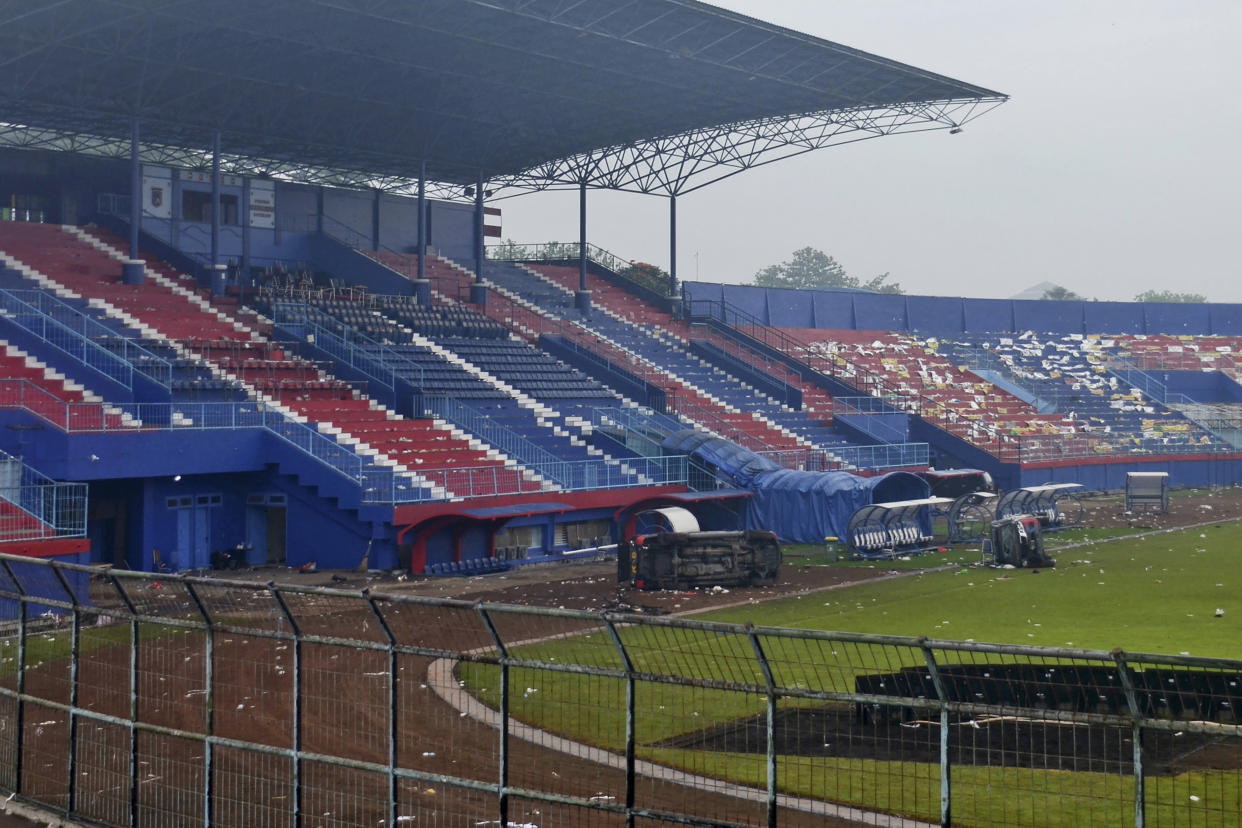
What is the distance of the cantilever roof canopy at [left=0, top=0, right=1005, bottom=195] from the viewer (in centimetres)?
3416

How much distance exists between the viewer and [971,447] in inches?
1890

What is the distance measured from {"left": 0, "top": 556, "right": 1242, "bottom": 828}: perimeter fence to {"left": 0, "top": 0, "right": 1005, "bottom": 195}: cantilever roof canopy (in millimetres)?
22174

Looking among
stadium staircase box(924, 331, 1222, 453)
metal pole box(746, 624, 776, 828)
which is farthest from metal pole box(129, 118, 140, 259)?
stadium staircase box(924, 331, 1222, 453)

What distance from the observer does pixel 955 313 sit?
6631cm

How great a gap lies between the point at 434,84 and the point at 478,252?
13665 millimetres

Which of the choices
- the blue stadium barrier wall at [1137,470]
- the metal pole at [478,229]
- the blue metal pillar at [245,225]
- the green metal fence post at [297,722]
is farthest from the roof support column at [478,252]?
the green metal fence post at [297,722]

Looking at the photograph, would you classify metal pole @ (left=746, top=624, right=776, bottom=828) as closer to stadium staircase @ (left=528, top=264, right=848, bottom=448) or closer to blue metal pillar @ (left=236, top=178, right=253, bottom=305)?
blue metal pillar @ (left=236, top=178, right=253, bottom=305)

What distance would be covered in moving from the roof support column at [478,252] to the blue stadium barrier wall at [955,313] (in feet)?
32.3

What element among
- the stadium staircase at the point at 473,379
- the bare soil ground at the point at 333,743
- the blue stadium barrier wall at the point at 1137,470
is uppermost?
the stadium staircase at the point at 473,379

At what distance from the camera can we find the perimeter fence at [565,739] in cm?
919

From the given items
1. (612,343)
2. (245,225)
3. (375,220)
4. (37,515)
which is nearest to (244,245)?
(245,225)

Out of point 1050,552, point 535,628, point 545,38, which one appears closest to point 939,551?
point 1050,552

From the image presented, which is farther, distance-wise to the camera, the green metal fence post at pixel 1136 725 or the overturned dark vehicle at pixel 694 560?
the overturned dark vehicle at pixel 694 560

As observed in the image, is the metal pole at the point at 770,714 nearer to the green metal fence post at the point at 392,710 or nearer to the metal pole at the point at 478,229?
the green metal fence post at the point at 392,710
